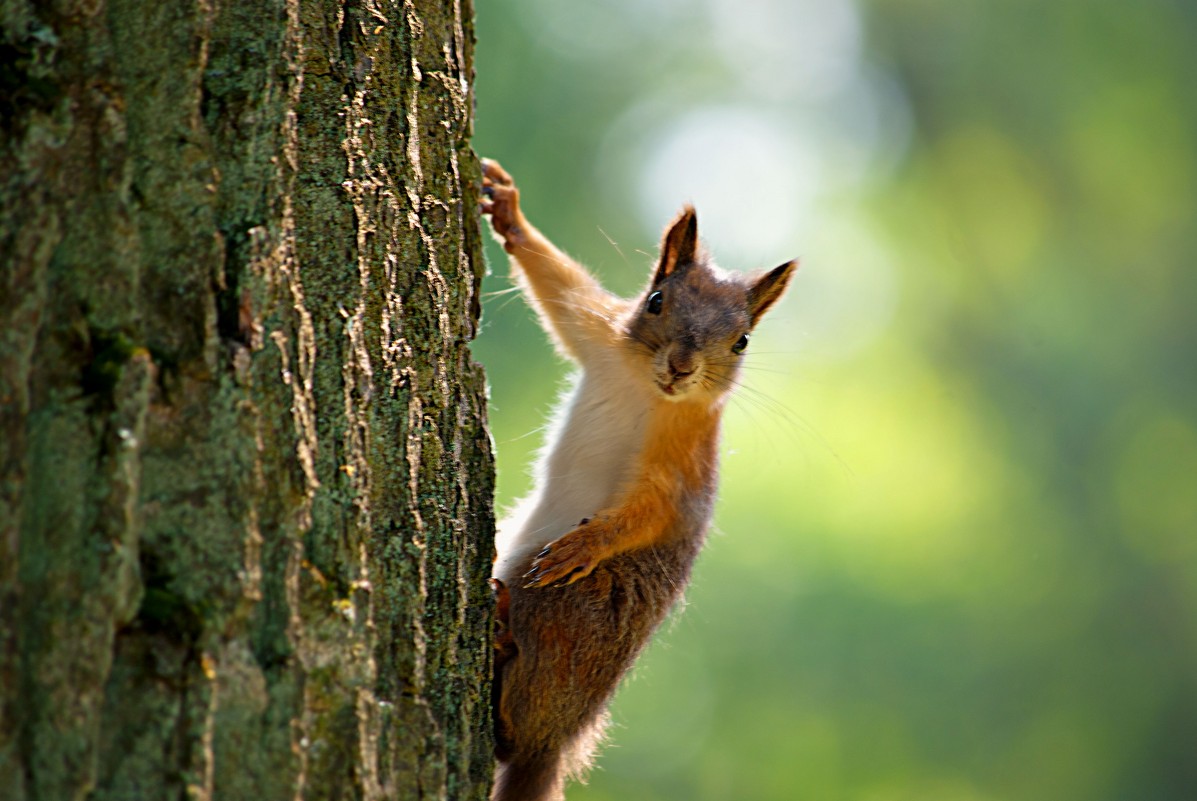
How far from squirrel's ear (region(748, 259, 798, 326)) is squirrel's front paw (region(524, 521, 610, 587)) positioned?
917 mm

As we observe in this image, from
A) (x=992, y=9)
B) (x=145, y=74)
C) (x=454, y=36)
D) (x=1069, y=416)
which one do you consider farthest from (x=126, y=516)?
(x=992, y=9)

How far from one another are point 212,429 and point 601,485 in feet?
5.18

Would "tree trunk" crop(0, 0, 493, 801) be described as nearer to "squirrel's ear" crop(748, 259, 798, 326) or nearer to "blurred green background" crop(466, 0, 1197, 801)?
"squirrel's ear" crop(748, 259, 798, 326)

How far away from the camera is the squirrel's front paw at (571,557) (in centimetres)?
236

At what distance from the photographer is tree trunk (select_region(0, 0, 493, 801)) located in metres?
1.20

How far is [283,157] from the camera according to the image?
1.51 m

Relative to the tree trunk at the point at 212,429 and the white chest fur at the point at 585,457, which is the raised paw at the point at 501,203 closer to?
the white chest fur at the point at 585,457

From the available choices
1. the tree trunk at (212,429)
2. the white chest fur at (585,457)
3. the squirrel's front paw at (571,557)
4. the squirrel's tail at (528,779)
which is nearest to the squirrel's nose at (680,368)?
the white chest fur at (585,457)

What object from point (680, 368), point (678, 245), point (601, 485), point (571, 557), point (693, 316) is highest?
A: point (678, 245)

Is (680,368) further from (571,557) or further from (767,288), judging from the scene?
(571,557)

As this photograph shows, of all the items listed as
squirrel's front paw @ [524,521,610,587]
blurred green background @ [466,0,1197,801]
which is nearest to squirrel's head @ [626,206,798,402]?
squirrel's front paw @ [524,521,610,587]

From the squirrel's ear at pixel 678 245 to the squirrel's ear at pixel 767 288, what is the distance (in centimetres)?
19

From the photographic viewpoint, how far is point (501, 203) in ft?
9.65

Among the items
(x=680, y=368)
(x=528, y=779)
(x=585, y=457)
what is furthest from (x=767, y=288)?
(x=528, y=779)
